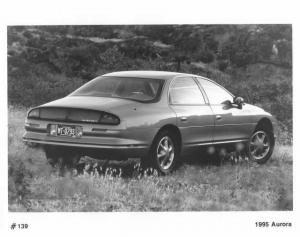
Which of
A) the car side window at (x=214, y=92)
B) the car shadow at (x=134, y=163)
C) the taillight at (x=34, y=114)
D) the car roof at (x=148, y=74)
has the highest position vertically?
the car roof at (x=148, y=74)

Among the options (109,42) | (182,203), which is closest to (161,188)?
(182,203)

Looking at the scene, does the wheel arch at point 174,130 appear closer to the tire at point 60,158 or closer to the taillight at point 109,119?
the taillight at point 109,119

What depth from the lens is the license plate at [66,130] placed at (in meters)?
11.4

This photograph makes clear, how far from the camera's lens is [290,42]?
1289cm

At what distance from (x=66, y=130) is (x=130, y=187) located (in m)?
1.23

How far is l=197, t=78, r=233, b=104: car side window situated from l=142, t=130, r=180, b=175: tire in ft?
4.16

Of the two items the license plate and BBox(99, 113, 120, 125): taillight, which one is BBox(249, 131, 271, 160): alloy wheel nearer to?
BBox(99, 113, 120, 125): taillight

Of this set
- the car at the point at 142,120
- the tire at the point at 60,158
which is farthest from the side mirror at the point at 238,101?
the tire at the point at 60,158

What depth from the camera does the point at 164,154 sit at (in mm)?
12000

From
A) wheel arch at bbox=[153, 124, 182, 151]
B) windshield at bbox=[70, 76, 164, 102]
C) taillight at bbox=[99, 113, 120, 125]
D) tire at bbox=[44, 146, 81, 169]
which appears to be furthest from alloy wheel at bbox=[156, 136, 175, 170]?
tire at bbox=[44, 146, 81, 169]

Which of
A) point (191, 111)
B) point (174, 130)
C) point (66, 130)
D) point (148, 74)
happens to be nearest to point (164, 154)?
point (174, 130)

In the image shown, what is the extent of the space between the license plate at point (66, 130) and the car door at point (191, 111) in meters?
1.62

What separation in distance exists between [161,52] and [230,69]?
134 centimetres
